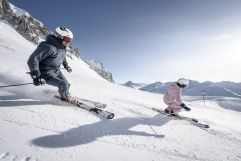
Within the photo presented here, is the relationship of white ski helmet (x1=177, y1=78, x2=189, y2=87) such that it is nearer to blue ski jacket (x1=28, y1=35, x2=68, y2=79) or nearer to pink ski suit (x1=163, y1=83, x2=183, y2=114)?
pink ski suit (x1=163, y1=83, x2=183, y2=114)

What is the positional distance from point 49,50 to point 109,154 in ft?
13.1

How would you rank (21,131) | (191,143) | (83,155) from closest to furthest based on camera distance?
(83,155) → (21,131) → (191,143)

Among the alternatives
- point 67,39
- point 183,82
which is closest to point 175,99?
point 183,82

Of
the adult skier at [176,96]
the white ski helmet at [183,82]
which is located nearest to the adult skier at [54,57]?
the adult skier at [176,96]

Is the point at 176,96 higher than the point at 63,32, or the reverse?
the point at 63,32

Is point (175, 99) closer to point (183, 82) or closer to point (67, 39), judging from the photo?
point (183, 82)

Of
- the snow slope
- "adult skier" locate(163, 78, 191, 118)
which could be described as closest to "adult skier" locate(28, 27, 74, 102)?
the snow slope

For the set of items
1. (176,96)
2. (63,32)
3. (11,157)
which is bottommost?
(11,157)

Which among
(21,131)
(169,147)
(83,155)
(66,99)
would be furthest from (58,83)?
(169,147)

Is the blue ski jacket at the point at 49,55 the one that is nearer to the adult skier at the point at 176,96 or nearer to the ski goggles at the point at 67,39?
the ski goggles at the point at 67,39

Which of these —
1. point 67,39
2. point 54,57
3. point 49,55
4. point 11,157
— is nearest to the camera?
point 11,157

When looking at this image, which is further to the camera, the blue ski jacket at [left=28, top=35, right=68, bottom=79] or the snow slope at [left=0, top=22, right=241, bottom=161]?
the blue ski jacket at [left=28, top=35, right=68, bottom=79]

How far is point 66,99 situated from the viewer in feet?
28.4

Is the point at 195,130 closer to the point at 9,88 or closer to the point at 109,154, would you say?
the point at 109,154
